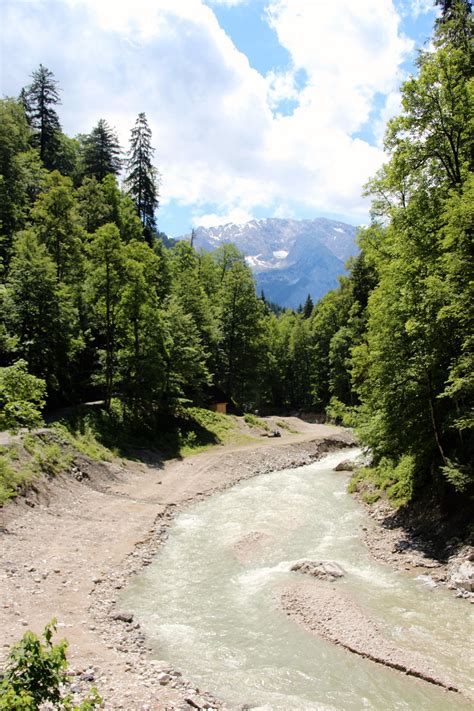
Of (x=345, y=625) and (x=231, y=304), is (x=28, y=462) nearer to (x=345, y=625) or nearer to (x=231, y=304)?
(x=345, y=625)

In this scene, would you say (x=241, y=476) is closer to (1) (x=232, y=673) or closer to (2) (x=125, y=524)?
(2) (x=125, y=524)

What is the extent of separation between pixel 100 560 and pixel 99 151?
59.9 metres

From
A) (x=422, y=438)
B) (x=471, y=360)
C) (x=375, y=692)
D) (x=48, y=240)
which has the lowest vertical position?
(x=375, y=692)

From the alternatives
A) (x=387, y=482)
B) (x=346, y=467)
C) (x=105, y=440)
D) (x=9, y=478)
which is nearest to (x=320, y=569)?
(x=387, y=482)

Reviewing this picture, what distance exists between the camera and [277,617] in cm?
1320

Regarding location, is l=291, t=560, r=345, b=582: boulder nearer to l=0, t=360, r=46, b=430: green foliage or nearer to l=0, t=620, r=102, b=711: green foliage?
l=0, t=360, r=46, b=430: green foliage

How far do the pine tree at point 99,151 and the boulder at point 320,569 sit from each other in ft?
197

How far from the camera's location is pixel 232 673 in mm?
10602

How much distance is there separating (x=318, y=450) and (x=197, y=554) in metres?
26.4

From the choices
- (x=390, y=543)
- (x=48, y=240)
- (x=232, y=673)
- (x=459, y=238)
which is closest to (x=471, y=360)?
(x=459, y=238)

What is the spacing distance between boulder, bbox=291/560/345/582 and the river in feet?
1.13

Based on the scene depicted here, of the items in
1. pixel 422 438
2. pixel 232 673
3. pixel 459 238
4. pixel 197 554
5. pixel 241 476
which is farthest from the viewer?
pixel 241 476

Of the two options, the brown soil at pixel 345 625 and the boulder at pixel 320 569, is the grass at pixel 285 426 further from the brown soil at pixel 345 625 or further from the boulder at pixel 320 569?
the brown soil at pixel 345 625

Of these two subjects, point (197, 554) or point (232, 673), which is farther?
point (197, 554)
